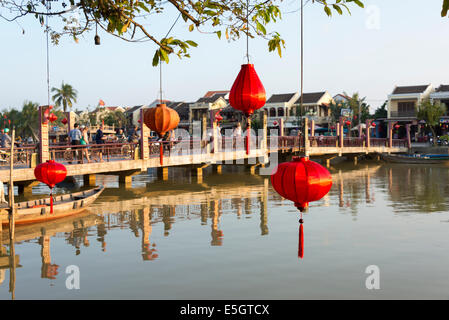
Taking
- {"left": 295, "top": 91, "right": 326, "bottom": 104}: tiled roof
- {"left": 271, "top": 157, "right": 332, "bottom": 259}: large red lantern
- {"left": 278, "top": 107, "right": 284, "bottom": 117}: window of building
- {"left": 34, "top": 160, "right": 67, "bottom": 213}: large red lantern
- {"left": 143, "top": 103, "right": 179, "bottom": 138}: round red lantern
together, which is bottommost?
{"left": 34, "top": 160, "right": 67, "bottom": 213}: large red lantern

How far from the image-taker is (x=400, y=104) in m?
46.8

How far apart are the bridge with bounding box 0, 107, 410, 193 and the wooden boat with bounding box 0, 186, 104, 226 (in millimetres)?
1813

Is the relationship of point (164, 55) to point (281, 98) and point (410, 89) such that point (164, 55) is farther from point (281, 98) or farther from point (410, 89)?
point (281, 98)

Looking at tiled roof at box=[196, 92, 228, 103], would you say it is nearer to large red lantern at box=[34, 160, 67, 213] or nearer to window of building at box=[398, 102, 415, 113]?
window of building at box=[398, 102, 415, 113]

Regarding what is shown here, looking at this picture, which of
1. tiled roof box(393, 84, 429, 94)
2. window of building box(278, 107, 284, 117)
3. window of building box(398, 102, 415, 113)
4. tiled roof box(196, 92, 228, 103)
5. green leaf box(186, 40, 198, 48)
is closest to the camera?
green leaf box(186, 40, 198, 48)

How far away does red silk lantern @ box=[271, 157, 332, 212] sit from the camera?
5.00 m

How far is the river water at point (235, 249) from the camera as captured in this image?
7.97 meters

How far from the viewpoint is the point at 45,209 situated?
41.9 feet

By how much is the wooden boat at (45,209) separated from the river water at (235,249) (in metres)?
0.26

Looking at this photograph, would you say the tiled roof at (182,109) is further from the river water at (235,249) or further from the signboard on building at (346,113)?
the river water at (235,249)

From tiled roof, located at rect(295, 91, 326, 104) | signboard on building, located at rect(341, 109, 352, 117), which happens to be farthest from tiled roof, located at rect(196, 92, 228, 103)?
signboard on building, located at rect(341, 109, 352, 117)

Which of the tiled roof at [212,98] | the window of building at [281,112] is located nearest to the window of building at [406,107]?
the window of building at [281,112]
